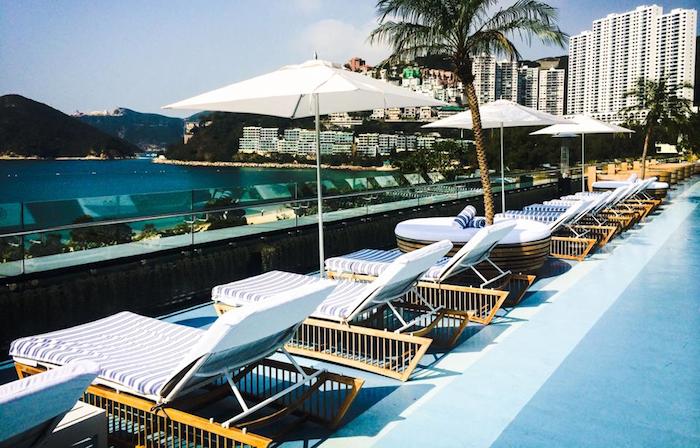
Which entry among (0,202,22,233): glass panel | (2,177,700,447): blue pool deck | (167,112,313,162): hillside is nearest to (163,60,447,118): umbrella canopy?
(0,202,22,233): glass panel

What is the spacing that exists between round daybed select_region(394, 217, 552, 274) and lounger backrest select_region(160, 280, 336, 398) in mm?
3748

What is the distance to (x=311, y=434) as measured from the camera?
3527 mm

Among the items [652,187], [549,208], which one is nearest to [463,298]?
[549,208]

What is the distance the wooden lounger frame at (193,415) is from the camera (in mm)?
2994

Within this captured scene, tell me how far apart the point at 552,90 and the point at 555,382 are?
182 ft

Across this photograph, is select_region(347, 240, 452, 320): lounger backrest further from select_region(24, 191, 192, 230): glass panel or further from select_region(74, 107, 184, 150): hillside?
select_region(74, 107, 184, 150): hillside

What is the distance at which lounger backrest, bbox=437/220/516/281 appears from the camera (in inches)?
220

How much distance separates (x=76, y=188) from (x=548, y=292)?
87.5 meters

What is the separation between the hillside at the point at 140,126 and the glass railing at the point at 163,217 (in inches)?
2684

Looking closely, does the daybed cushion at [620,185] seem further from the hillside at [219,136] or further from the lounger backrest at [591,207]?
the hillside at [219,136]

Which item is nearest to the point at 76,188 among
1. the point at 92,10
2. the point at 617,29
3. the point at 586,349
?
the point at 92,10

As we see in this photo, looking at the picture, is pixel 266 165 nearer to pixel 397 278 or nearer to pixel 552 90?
pixel 552 90

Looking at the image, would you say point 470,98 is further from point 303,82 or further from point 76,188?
point 76,188

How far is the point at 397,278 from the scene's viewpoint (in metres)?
4.50
